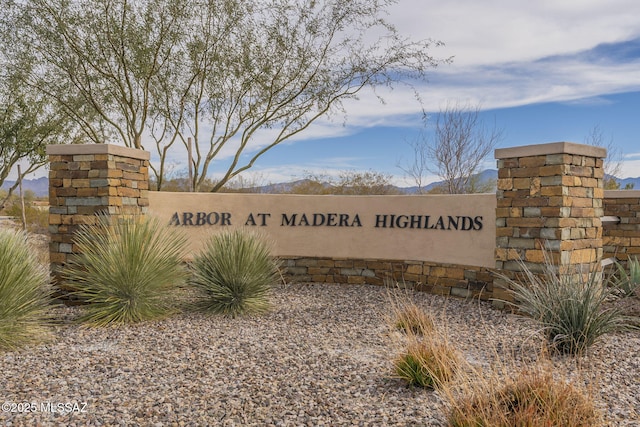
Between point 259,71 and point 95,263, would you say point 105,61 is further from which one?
point 95,263

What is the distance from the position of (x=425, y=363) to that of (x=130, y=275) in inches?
156

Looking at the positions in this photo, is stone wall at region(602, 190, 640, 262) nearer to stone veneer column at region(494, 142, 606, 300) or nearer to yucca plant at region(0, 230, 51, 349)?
stone veneer column at region(494, 142, 606, 300)

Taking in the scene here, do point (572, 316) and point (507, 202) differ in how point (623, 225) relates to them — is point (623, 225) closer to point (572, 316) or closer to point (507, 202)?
point (507, 202)

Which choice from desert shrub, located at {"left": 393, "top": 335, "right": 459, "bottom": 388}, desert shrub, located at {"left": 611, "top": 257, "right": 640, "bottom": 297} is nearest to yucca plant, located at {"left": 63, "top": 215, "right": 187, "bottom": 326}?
desert shrub, located at {"left": 393, "top": 335, "right": 459, "bottom": 388}

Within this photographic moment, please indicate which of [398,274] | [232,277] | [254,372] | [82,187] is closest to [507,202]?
[398,274]

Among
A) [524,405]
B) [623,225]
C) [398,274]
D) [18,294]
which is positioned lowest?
[524,405]

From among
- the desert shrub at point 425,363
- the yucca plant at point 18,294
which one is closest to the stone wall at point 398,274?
the desert shrub at point 425,363

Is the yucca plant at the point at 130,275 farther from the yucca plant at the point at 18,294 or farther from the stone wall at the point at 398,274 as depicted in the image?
the stone wall at the point at 398,274

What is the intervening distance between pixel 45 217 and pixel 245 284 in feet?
58.7

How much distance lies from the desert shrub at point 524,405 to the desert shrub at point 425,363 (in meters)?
0.54

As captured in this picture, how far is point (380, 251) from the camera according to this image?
9266mm

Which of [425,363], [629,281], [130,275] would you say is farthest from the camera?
[629,281]

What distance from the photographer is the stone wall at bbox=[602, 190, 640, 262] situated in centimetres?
1001

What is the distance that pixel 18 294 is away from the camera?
18.7 ft
